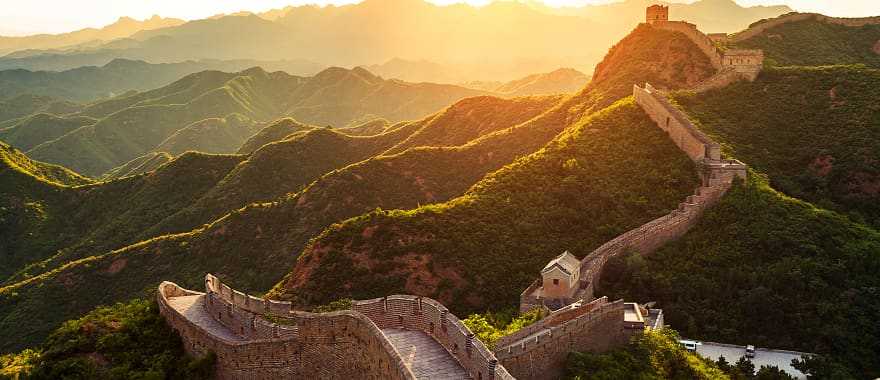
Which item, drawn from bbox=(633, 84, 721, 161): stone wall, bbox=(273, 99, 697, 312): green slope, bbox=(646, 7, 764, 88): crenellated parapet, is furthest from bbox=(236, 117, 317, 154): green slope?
bbox=(273, 99, 697, 312): green slope

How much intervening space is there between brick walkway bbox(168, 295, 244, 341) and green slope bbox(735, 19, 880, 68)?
5968 cm

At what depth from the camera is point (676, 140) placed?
48.1 meters

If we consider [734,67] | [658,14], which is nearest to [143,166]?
[658,14]

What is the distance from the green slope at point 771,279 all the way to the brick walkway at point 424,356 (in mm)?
18216

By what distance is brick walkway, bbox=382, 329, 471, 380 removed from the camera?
19.6 metres

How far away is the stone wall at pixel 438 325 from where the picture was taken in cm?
1898

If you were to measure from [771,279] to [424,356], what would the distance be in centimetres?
2296

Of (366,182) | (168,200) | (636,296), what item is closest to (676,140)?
(636,296)

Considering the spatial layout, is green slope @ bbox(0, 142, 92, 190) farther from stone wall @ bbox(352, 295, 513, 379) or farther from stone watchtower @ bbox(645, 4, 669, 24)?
stone wall @ bbox(352, 295, 513, 379)

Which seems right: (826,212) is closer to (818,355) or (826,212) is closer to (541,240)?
(818,355)

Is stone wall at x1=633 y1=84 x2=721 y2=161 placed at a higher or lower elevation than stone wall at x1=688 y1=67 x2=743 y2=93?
lower

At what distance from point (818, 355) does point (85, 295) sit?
60.7 meters

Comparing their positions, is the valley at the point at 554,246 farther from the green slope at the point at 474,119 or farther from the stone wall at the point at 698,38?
the green slope at the point at 474,119

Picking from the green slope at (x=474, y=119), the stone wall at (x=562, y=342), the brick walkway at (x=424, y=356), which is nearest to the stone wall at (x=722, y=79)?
the green slope at (x=474, y=119)
